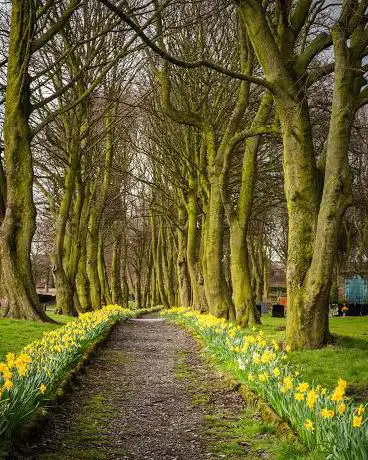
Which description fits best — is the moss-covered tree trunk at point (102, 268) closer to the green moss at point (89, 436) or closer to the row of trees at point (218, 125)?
the row of trees at point (218, 125)

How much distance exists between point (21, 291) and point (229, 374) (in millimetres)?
7268

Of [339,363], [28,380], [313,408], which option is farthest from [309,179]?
[28,380]

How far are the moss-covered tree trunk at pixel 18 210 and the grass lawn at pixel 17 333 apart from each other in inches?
31.4

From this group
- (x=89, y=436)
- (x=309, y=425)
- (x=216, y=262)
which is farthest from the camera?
(x=216, y=262)

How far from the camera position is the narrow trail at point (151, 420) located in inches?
181

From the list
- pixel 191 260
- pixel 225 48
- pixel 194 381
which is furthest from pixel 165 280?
pixel 194 381

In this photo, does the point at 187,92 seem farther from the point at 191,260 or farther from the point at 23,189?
the point at 23,189

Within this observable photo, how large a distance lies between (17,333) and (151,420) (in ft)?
19.4

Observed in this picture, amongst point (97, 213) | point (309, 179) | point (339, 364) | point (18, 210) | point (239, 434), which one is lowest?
point (239, 434)

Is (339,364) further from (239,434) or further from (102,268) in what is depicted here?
(102,268)

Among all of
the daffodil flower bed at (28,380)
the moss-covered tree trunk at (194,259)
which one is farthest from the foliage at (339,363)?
the moss-covered tree trunk at (194,259)

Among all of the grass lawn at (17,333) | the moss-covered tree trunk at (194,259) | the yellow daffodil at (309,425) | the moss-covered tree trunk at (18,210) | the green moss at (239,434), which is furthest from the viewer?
the moss-covered tree trunk at (194,259)

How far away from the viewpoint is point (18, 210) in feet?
44.1

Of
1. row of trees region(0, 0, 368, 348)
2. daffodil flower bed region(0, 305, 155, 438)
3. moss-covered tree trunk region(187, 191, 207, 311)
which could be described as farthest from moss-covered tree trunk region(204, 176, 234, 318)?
daffodil flower bed region(0, 305, 155, 438)
